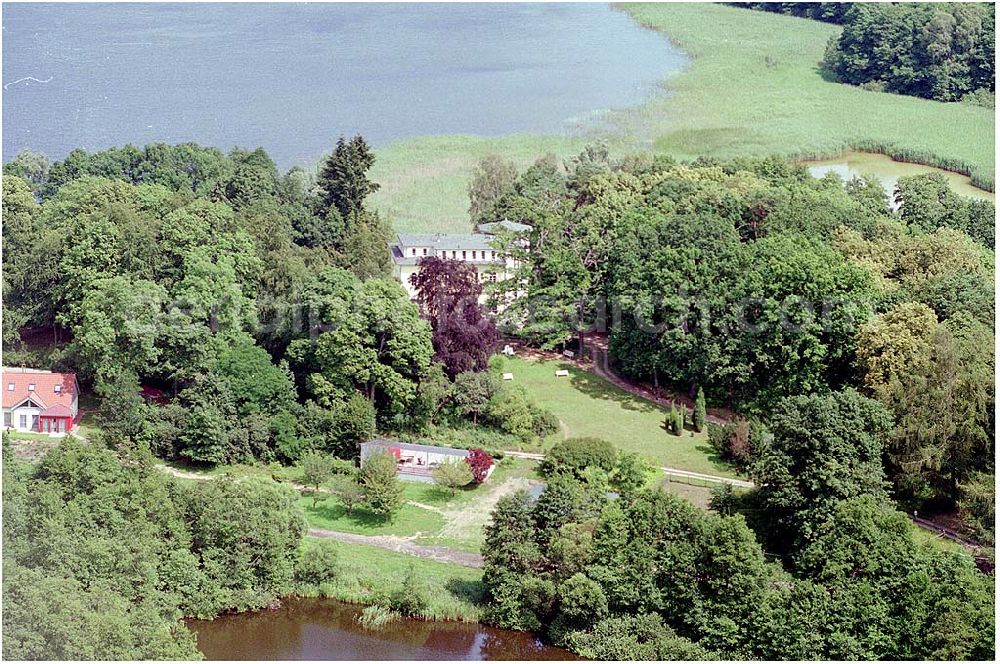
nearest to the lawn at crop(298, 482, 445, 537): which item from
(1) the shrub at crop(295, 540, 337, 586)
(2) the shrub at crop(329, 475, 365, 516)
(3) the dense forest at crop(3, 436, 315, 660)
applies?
(2) the shrub at crop(329, 475, 365, 516)

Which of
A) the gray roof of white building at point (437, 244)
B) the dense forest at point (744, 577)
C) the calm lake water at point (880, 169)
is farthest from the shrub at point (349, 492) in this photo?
the calm lake water at point (880, 169)

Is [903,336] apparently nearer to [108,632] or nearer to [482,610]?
[482,610]

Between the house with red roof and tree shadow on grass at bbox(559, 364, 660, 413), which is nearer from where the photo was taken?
the house with red roof

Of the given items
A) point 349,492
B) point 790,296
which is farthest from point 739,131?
point 349,492

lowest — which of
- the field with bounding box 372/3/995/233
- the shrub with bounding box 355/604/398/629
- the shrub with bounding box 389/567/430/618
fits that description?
the shrub with bounding box 355/604/398/629

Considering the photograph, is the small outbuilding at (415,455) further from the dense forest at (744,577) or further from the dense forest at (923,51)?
the dense forest at (923,51)

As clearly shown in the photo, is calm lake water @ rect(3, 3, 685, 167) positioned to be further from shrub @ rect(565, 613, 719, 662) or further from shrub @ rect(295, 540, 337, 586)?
shrub @ rect(565, 613, 719, 662)
